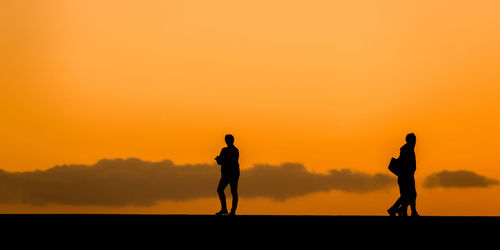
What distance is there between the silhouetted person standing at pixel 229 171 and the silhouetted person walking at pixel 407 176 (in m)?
4.45

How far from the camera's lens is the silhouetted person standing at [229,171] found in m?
25.1

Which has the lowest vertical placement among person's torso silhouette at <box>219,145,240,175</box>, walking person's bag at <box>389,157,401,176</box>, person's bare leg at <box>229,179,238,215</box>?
person's bare leg at <box>229,179,238,215</box>

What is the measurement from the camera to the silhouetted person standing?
25.1 meters
